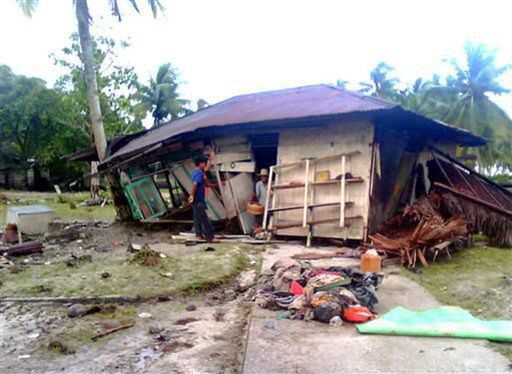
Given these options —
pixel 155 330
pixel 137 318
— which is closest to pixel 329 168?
pixel 137 318

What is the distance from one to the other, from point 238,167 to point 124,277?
15.1 ft

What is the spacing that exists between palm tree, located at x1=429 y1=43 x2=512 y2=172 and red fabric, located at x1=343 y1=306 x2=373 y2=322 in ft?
78.0

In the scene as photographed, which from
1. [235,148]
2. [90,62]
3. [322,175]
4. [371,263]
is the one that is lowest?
[371,263]

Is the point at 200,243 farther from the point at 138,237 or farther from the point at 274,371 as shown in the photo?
the point at 274,371

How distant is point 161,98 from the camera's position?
3209cm

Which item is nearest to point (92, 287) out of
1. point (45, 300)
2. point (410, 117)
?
point (45, 300)

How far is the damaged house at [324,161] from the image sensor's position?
8102 millimetres

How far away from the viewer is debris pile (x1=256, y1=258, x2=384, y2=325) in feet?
13.1

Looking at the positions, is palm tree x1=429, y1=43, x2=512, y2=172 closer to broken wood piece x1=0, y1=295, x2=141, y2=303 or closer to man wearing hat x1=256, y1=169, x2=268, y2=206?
man wearing hat x1=256, y1=169, x2=268, y2=206

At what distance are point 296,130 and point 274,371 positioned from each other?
21.5ft

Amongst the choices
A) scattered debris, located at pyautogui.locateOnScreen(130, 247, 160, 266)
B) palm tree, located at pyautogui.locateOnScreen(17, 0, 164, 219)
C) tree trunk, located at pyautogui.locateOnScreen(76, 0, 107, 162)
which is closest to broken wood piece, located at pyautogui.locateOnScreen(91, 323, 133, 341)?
scattered debris, located at pyautogui.locateOnScreen(130, 247, 160, 266)

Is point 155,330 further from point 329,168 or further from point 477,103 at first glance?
point 477,103

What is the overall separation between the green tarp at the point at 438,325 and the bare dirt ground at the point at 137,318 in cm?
124

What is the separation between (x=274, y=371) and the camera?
299 cm
